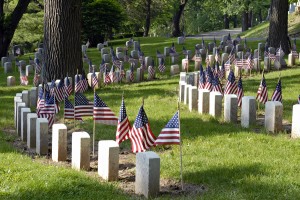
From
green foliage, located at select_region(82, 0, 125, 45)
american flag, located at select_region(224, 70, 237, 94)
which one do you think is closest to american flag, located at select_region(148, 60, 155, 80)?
american flag, located at select_region(224, 70, 237, 94)

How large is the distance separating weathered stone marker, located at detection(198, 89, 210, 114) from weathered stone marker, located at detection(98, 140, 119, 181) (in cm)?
514

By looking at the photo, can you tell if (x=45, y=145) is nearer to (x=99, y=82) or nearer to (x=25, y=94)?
(x=25, y=94)

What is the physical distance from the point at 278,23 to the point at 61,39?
1132cm

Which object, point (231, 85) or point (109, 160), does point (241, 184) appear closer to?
point (109, 160)

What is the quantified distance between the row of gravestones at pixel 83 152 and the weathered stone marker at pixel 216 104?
3.82m

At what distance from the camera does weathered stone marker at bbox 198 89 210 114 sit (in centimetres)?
1359

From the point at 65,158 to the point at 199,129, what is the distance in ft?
9.44

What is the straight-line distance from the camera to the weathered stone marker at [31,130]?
1133cm

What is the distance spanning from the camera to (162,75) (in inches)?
938

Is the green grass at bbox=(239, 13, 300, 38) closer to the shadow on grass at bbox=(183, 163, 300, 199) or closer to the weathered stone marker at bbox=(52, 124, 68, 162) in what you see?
the weathered stone marker at bbox=(52, 124, 68, 162)

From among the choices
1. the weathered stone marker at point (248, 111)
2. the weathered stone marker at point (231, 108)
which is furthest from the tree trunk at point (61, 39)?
the weathered stone marker at point (248, 111)

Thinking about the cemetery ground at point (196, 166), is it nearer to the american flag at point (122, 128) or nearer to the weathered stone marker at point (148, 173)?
the weathered stone marker at point (148, 173)

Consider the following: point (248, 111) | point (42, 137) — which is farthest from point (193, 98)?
point (42, 137)

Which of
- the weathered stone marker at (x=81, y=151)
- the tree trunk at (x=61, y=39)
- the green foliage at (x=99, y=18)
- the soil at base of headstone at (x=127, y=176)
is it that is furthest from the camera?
the green foliage at (x=99, y=18)
